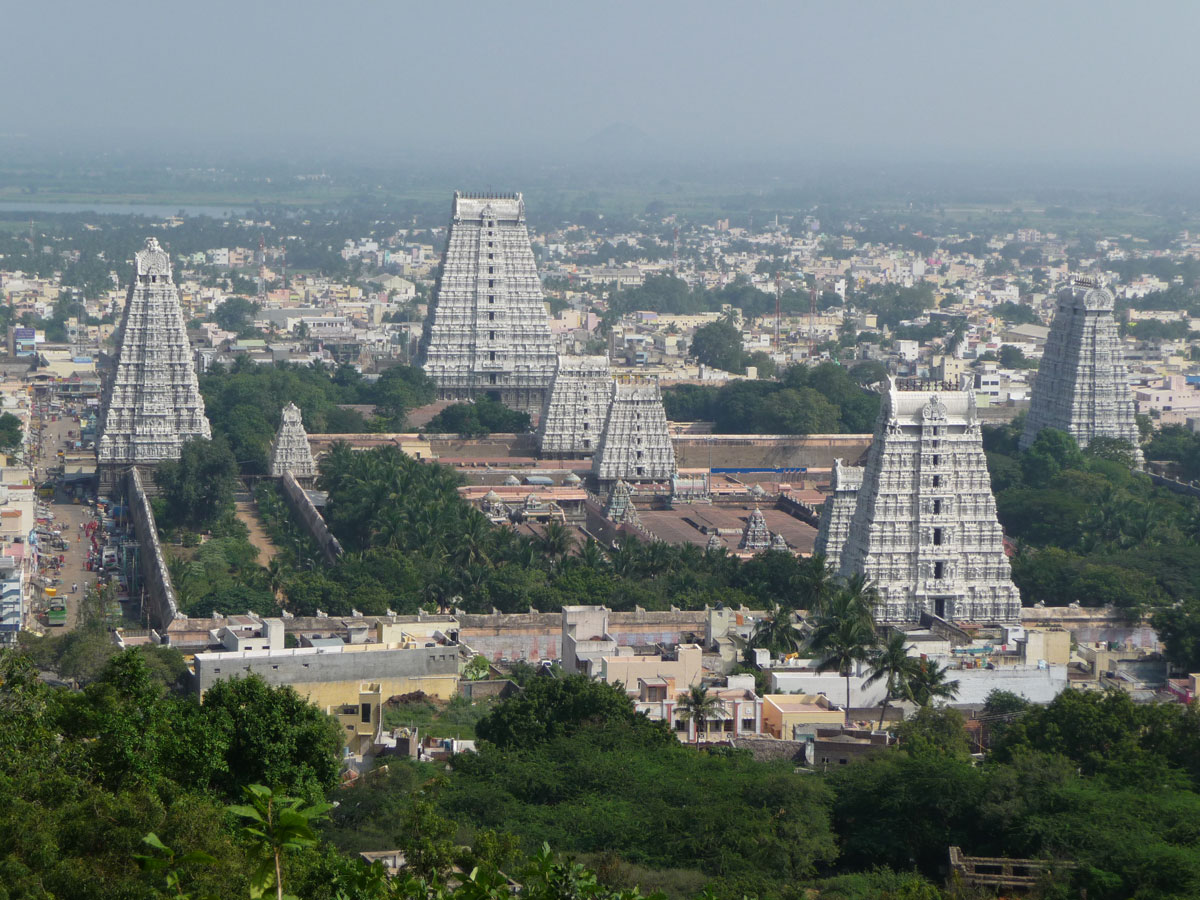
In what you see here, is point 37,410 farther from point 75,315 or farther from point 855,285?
point 855,285

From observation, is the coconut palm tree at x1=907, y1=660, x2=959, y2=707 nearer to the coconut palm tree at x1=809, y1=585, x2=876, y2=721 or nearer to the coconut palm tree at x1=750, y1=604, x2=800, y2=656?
the coconut palm tree at x1=809, y1=585, x2=876, y2=721

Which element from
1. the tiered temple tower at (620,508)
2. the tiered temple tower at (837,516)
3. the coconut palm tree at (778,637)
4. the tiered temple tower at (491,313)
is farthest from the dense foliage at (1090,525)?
the tiered temple tower at (491,313)

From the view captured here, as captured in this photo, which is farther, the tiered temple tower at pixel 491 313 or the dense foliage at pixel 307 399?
the tiered temple tower at pixel 491 313

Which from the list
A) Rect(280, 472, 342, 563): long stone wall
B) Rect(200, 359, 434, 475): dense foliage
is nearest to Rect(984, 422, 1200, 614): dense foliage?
Rect(280, 472, 342, 563): long stone wall

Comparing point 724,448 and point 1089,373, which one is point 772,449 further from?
point 1089,373

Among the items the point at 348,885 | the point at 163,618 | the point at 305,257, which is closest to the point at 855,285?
the point at 305,257

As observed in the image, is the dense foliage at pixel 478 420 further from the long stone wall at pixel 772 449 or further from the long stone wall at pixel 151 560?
the long stone wall at pixel 151 560
